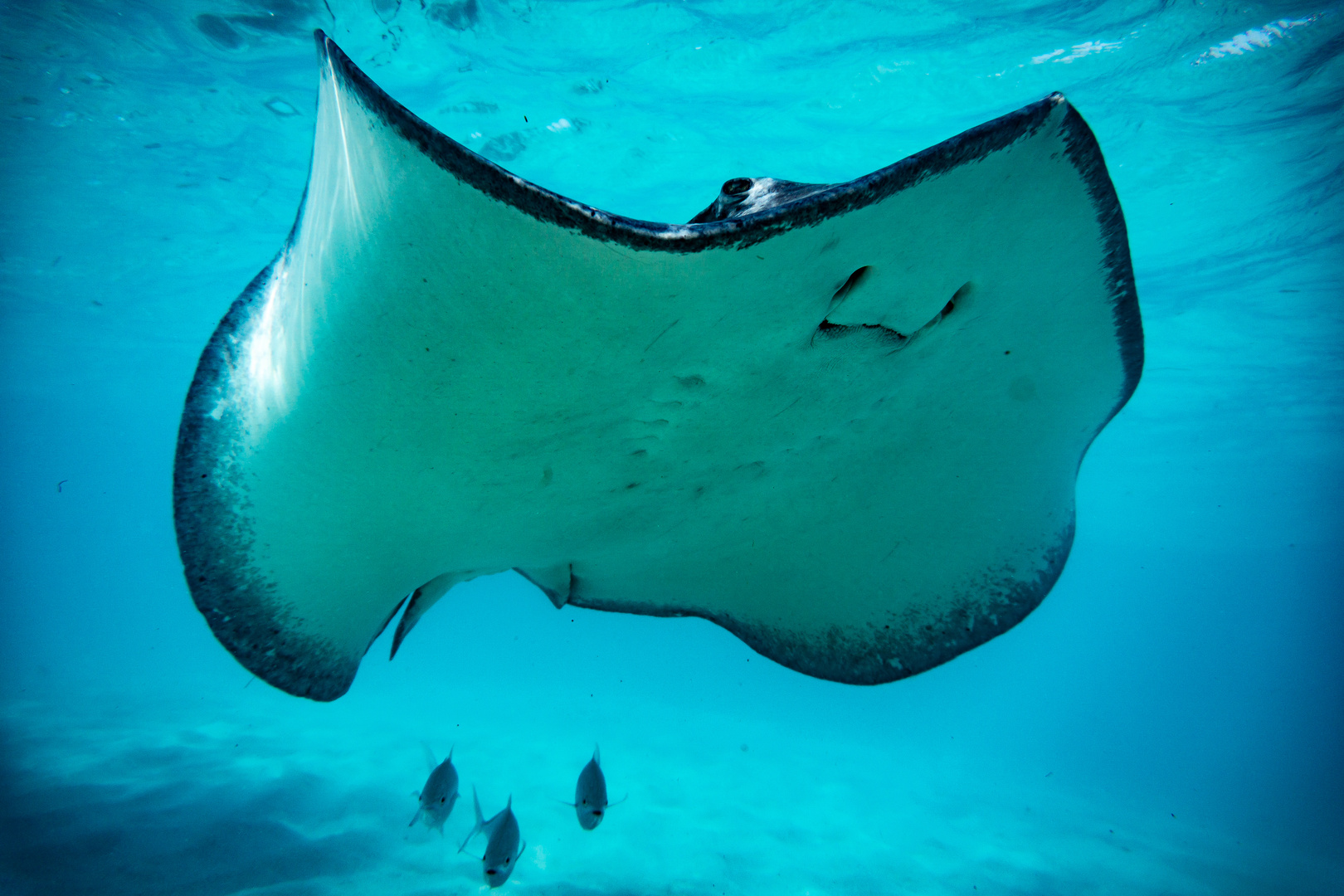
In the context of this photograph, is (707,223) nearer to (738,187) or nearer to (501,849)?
(738,187)

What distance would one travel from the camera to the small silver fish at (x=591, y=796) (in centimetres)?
535

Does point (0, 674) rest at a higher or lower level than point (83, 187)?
lower

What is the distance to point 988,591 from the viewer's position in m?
2.65

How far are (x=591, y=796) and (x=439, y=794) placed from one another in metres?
1.42

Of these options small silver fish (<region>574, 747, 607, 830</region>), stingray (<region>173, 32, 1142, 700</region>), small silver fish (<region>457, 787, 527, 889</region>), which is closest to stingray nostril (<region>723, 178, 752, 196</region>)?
stingray (<region>173, 32, 1142, 700</region>)

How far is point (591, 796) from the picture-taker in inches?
212

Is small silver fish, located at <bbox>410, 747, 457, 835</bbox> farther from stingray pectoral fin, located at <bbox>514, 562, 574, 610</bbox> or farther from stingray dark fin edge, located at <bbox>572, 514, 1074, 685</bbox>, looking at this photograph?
stingray dark fin edge, located at <bbox>572, 514, 1074, 685</bbox>

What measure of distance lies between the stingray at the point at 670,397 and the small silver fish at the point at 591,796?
3155 mm

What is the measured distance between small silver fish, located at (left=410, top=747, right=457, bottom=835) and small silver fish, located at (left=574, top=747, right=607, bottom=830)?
1.17 meters

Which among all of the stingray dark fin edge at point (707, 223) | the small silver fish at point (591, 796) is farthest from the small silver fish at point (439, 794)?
the stingray dark fin edge at point (707, 223)

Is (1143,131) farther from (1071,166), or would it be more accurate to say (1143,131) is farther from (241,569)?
(241,569)

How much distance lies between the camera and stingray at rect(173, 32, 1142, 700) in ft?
4.15

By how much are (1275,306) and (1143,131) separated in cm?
700

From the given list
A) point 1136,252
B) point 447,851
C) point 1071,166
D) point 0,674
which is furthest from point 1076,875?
point 0,674
